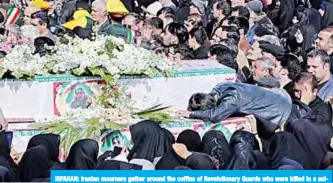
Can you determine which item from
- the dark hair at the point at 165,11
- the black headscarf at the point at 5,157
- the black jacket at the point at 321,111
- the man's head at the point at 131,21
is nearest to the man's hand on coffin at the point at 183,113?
the black jacket at the point at 321,111

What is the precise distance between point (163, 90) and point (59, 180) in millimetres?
2538

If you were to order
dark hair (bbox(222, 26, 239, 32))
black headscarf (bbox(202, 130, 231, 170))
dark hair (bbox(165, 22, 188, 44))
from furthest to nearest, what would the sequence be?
1. dark hair (bbox(222, 26, 239, 32))
2. dark hair (bbox(165, 22, 188, 44))
3. black headscarf (bbox(202, 130, 231, 170))

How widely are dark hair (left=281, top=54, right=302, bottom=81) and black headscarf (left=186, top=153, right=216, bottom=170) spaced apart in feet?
7.29

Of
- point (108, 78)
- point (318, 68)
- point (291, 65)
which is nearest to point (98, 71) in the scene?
point (108, 78)

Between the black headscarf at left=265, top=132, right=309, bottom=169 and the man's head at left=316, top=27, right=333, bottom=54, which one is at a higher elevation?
the man's head at left=316, top=27, right=333, bottom=54

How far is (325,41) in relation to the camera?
11.0 metres

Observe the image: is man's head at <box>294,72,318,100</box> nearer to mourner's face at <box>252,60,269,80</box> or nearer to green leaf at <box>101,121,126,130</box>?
mourner's face at <box>252,60,269,80</box>

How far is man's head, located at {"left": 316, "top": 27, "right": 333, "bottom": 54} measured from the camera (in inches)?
428

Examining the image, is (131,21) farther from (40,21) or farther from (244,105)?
(244,105)

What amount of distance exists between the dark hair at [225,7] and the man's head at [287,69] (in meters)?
2.47

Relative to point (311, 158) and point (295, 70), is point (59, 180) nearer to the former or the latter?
point (311, 158)

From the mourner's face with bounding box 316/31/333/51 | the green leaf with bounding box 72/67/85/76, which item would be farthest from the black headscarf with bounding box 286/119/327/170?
the mourner's face with bounding box 316/31/333/51

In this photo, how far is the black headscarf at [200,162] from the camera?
25.8 feet

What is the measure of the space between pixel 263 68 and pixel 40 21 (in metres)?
3.29
